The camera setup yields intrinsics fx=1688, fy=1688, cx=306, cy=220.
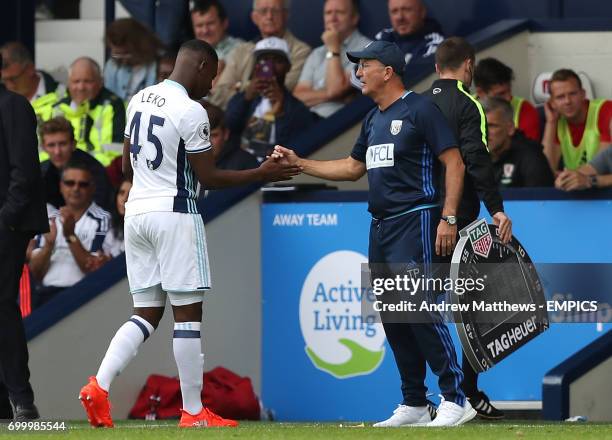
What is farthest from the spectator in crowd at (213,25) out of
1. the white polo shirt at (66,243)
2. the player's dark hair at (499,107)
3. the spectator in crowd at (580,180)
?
the spectator in crowd at (580,180)

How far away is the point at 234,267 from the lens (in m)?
11.7

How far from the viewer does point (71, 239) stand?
1245 cm

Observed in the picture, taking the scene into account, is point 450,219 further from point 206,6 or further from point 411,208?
point 206,6

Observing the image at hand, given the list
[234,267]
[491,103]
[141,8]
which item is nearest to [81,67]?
[141,8]

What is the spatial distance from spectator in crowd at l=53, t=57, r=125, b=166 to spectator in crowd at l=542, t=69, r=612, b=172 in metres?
3.48

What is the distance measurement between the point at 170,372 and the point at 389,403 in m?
1.50

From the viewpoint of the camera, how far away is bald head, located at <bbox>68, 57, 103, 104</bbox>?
543 inches

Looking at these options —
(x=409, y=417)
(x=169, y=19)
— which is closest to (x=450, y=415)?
(x=409, y=417)

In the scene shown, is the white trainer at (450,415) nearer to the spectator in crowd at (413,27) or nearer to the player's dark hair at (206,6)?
the spectator in crowd at (413,27)

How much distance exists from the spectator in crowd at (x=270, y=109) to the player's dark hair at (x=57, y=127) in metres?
1.36

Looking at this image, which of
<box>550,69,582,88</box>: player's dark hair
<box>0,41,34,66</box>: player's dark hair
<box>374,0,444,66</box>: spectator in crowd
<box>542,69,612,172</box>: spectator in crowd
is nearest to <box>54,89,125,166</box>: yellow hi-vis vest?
<box>0,41,34,66</box>: player's dark hair

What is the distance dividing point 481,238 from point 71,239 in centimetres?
411

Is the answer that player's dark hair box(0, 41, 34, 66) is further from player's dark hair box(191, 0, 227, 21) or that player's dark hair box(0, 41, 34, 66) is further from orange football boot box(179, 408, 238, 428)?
orange football boot box(179, 408, 238, 428)

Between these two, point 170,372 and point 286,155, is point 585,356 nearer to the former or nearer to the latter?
point 286,155
